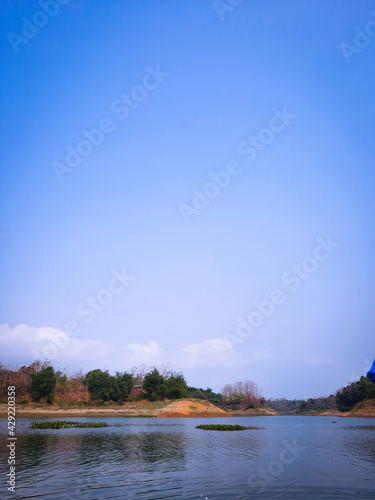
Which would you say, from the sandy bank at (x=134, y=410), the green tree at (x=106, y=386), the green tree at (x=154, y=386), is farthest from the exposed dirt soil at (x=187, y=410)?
the green tree at (x=106, y=386)

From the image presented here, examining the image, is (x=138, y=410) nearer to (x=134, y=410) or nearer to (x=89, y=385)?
(x=134, y=410)

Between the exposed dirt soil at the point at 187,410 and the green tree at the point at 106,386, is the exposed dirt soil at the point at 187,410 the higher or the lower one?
the lower one

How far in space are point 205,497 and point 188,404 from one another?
97193 mm

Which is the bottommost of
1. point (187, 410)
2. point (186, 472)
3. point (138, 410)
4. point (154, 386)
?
point (187, 410)

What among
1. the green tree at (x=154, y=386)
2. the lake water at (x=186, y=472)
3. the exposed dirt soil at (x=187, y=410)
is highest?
the lake water at (x=186, y=472)

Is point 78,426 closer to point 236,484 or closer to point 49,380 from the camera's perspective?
point 236,484

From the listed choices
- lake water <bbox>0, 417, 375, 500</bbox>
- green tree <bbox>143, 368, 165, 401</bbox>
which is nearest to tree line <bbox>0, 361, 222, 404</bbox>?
green tree <bbox>143, 368, 165, 401</bbox>

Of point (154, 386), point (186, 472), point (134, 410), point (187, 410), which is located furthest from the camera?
point (154, 386)

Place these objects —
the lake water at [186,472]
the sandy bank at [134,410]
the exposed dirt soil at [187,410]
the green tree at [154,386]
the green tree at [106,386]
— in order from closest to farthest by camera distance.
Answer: the lake water at [186,472], the sandy bank at [134,410], the exposed dirt soil at [187,410], the green tree at [106,386], the green tree at [154,386]

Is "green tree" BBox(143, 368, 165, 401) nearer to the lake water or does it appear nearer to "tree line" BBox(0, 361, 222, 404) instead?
"tree line" BBox(0, 361, 222, 404)

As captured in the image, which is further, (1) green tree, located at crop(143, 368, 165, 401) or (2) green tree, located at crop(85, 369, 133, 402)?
(1) green tree, located at crop(143, 368, 165, 401)

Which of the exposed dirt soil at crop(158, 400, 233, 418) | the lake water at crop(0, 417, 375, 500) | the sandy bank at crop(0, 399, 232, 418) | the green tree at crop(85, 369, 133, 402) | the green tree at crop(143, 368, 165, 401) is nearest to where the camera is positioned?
the lake water at crop(0, 417, 375, 500)

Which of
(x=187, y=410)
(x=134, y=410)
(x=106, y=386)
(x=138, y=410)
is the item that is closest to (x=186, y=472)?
→ (x=138, y=410)

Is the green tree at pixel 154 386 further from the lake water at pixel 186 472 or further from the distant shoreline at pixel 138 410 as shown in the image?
the lake water at pixel 186 472
